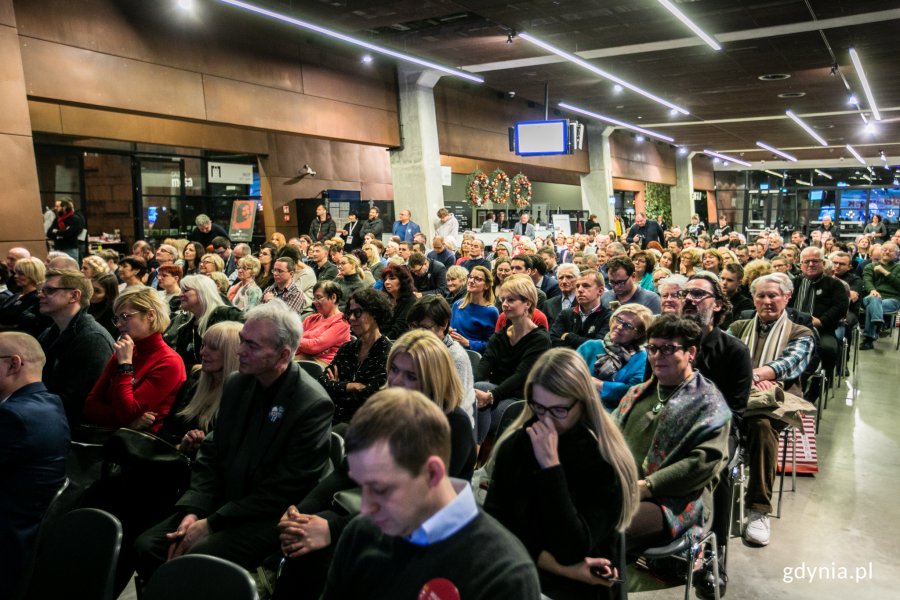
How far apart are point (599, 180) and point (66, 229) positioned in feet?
47.3

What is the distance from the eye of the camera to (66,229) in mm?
8422

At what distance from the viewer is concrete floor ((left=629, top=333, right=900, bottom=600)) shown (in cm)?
317

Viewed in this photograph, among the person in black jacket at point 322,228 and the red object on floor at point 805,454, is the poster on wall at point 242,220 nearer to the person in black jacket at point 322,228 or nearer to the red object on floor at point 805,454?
the person in black jacket at point 322,228

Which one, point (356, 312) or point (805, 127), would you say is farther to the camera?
point (805, 127)

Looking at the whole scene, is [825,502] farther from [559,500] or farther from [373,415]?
[373,415]

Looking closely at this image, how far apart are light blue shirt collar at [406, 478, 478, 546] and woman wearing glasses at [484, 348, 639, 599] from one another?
2.17 ft

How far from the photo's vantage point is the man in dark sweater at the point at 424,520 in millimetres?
1259

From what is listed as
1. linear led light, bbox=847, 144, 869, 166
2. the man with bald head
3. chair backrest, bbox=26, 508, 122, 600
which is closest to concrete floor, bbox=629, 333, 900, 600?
chair backrest, bbox=26, 508, 122, 600

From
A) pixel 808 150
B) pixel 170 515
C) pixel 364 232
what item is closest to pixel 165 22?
pixel 364 232

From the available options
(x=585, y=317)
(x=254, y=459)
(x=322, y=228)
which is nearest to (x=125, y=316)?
(x=254, y=459)

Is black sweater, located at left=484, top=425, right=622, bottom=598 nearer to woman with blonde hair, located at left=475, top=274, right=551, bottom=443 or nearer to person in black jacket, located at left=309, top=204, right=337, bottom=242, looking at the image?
woman with blonde hair, located at left=475, top=274, right=551, bottom=443

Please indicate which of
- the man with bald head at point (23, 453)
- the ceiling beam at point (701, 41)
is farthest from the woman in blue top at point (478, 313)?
the ceiling beam at point (701, 41)

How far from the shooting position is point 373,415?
53.0 inches

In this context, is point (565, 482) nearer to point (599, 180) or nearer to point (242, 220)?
point (242, 220)
